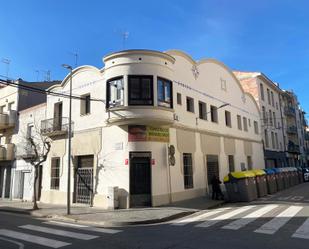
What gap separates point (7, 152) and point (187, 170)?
1606 cm

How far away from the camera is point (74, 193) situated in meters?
→ 18.6

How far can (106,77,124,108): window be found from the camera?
54.3 ft

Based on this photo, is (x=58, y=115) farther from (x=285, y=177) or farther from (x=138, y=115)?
(x=285, y=177)

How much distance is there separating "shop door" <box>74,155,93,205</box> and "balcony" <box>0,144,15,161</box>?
9423 millimetres

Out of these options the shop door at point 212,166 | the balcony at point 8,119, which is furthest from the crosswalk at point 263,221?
the balcony at point 8,119

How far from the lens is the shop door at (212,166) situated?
70.9 ft

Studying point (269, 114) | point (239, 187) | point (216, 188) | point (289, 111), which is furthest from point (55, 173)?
point (289, 111)

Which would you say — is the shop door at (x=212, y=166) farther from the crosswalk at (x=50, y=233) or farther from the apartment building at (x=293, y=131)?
the apartment building at (x=293, y=131)

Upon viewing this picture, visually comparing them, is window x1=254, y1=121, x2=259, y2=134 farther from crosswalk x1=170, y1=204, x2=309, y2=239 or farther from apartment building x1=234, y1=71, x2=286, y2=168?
crosswalk x1=170, y1=204, x2=309, y2=239

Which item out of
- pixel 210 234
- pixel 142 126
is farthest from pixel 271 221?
pixel 142 126

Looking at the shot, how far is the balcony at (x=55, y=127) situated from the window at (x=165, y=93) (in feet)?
23.9

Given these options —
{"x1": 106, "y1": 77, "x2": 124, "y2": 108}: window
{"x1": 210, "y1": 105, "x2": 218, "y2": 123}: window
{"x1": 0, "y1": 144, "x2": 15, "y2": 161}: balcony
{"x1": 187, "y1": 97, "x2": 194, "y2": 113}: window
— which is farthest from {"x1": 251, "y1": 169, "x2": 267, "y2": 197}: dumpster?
{"x1": 0, "y1": 144, "x2": 15, "y2": 161}: balcony

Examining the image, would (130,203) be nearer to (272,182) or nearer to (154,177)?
(154,177)

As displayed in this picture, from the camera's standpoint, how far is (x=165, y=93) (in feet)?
56.6
